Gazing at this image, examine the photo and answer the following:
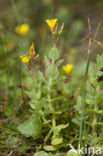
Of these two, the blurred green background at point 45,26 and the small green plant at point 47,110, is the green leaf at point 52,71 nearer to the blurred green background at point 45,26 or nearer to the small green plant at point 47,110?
the small green plant at point 47,110

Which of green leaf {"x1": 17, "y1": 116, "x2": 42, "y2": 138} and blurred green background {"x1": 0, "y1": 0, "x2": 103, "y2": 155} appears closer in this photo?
green leaf {"x1": 17, "y1": 116, "x2": 42, "y2": 138}

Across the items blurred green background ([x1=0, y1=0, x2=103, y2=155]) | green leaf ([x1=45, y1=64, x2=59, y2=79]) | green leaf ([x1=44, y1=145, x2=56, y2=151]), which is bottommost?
green leaf ([x1=44, y1=145, x2=56, y2=151])

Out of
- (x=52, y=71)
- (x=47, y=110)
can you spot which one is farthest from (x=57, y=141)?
(x=52, y=71)

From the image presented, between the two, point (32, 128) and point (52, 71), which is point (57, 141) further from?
point (52, 71)

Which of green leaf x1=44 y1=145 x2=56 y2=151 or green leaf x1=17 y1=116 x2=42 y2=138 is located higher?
green leaf x1=17 y1=116 x2=42 y2=138

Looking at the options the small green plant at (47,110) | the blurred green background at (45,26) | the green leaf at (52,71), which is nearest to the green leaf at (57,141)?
the small green plant at (47,110)

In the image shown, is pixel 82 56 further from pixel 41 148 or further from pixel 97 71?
pixel 41 148

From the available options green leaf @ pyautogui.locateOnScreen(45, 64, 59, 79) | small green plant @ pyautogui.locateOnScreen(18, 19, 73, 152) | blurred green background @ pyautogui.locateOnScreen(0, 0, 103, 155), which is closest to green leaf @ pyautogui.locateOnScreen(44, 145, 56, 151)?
small green plant @ pyautogui.locateOnScreen(18, 19, 73, 152)

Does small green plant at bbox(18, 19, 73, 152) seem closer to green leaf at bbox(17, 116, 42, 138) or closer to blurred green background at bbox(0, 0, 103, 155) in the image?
green leaf at bbox(17, 116, 42, 138)

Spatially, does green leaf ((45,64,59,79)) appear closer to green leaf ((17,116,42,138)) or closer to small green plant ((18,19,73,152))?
small green plant ((18,19,73,152))

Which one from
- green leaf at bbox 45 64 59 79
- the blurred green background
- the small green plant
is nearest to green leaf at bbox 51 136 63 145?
the small green plant
